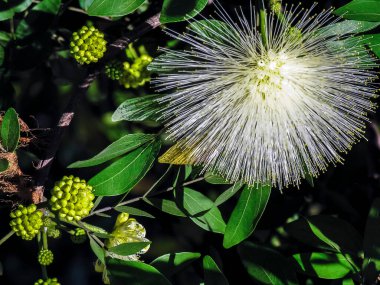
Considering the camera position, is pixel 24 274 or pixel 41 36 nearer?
pixel 41 36

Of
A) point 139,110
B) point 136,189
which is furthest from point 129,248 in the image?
point 136,189

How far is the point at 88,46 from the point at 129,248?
2.08 feet

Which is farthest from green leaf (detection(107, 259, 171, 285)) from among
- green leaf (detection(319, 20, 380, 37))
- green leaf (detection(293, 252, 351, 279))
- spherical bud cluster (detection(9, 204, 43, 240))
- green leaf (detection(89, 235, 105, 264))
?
green leaf (detection(319, 20, 380, 37))

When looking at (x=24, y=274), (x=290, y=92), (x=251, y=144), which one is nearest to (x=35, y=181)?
(x=251, y=144)

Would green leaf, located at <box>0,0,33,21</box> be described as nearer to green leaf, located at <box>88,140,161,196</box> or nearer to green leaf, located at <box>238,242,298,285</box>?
green leaf, located at <box>88,140,161,196</box>

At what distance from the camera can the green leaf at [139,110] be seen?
195 cm

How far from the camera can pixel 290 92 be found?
1.90 metres

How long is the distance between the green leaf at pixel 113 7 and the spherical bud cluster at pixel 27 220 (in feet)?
2.01

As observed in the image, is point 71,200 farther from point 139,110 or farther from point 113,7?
point 113,7

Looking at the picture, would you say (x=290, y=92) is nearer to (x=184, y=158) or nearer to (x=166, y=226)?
(x=184, y=158)

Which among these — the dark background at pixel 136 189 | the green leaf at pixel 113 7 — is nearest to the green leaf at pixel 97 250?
the dark background at pixel 136 189

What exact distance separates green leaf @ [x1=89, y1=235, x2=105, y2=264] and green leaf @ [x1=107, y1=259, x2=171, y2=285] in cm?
2

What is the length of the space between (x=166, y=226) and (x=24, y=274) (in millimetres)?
1143

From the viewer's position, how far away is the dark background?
235 cm
